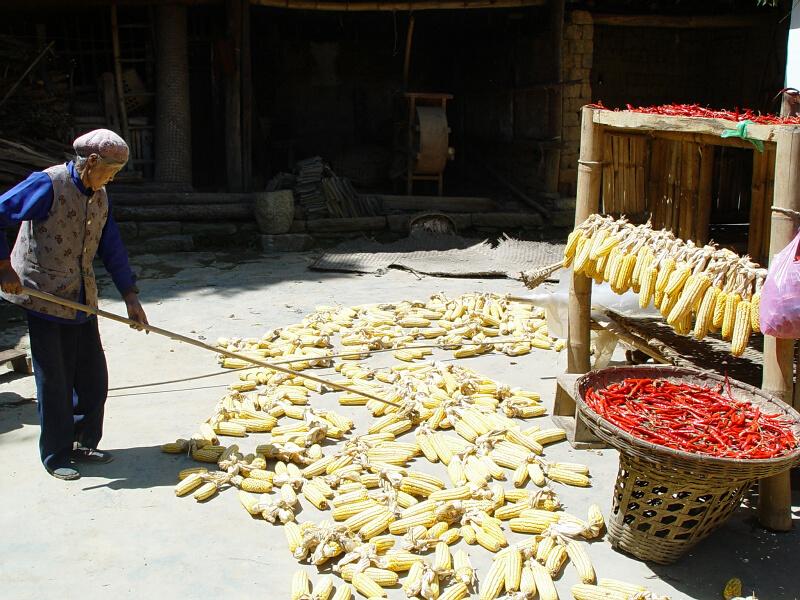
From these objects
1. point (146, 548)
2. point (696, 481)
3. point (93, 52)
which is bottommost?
point (146, 548)

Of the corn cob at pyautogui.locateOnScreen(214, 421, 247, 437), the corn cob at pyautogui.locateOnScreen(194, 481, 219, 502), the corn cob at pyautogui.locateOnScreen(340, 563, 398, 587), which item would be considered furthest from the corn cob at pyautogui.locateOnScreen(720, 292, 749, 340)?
the corn cob at pyautogui.locateOnScreen(214, 421, 247, 437)

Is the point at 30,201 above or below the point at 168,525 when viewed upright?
above

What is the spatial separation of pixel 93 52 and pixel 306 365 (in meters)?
8.46

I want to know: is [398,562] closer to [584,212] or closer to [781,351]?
[781,351]

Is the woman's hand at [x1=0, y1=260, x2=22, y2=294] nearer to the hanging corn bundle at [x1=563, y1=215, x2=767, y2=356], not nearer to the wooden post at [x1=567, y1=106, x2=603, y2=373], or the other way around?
the hanging corn bundle at [x1=563, y1=215, x2=767, y2=356]

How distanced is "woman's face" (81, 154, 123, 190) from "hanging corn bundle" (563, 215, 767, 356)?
2.82 metres

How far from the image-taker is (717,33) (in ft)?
48.6

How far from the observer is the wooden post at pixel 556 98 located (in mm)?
12656

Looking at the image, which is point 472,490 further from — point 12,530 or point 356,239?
point 356,239

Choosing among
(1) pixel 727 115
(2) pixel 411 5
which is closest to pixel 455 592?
(1) pixel 727 115

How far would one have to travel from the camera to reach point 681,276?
14.3 ft

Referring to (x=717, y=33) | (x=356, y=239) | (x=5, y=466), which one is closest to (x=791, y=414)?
(x=5, y=466)

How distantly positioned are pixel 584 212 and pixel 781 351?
1.79m

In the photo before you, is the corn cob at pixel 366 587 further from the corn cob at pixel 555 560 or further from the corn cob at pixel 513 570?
the corn cob at pixel 555 560
